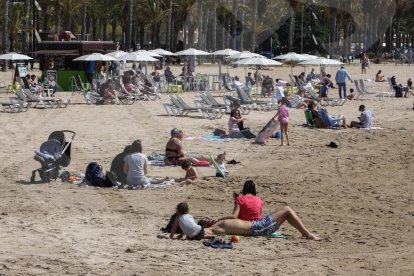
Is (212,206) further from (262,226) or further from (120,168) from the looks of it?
(262,226)

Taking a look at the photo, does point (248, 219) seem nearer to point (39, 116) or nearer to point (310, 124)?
point (310, 124)

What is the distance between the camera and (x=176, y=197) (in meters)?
13.2

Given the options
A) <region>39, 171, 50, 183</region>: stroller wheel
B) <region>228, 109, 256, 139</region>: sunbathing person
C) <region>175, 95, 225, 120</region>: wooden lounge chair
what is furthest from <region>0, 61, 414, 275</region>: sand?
<region>175, 95, 225, 120</region>: wooden lounge chair

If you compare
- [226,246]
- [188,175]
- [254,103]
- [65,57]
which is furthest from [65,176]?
[65,57]

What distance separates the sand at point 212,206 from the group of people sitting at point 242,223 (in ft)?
0.53

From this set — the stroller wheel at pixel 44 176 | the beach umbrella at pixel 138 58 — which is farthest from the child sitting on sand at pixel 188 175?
the beach umbrella at pixel 138 58

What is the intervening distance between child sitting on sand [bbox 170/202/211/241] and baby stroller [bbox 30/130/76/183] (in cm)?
417

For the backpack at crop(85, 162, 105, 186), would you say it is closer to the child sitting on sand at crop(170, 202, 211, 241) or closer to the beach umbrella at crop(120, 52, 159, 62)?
the child sitting on sand at crop(170, 202, 211, 241)

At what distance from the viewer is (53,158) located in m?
14.2

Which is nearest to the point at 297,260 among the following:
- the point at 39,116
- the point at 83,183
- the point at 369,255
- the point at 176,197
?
the point at 369,255

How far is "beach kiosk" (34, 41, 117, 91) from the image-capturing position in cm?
3641

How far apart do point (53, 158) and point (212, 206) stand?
2.85 metres

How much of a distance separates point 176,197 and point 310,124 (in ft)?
35.2

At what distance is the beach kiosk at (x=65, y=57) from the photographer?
36.4m
